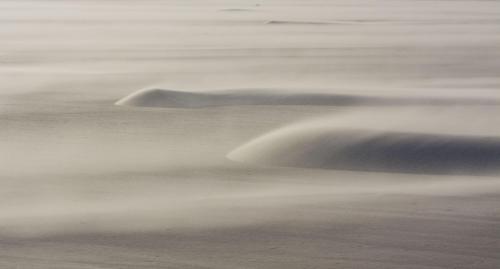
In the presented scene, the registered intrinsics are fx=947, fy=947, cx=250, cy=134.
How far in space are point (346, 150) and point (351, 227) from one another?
1042 mm

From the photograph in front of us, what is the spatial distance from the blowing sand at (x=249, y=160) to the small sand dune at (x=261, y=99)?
18 mm

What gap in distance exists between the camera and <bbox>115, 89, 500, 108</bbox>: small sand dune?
17.8 ft

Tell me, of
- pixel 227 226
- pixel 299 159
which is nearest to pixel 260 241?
pixel 227 226

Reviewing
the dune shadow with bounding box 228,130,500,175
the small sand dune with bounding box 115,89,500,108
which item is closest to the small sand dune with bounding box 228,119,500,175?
the dune shadow with bounding box 228,130,500,175

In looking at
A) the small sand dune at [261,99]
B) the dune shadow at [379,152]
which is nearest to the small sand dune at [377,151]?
the dune shadow at [379,152]

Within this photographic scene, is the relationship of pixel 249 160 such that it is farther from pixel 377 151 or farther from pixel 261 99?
pixel 261 99

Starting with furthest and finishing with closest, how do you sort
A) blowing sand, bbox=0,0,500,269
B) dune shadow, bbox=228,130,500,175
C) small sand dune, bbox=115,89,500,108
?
1. small sand dune, bbox=115,89,500,108
2. dune shadow, bbox=228,130,500,175
3. blowing sand, bbox=0,0,500,269

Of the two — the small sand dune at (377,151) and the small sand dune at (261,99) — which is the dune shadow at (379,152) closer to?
the small sand dune at (377,151)

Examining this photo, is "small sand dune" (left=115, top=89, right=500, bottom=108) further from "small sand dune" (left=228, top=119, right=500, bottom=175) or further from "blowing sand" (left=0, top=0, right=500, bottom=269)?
"small sand dune" (left=228, top=119, right=500, bottom=175)

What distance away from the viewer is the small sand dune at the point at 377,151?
389cm

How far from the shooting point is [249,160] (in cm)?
407

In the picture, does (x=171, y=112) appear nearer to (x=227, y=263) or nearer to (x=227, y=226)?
(x=227, y=226)

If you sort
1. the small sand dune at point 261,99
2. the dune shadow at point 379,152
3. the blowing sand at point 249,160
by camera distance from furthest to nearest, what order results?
the small sand dune at point 261,99, the dune shadow at point 379,152, the blowing sand at point 249,160

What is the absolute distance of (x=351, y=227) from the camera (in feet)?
10.1
